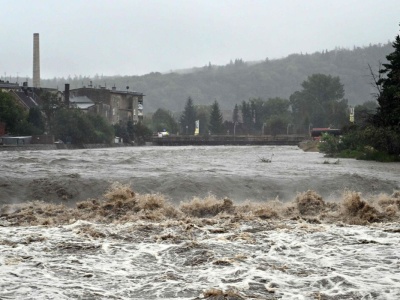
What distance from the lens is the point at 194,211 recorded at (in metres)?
19.0

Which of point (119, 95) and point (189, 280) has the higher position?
point (119, 95)

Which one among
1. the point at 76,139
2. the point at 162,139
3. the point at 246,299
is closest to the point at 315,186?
the point at 246,299

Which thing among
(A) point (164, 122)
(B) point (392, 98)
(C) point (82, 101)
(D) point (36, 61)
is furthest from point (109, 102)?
(B) point (392, 98)

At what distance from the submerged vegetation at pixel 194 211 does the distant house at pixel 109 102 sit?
371 ft

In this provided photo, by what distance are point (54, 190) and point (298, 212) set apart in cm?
887

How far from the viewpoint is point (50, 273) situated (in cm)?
1088

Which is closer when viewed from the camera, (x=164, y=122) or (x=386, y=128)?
(x=386, y=128)

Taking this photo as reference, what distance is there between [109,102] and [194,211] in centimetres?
13262

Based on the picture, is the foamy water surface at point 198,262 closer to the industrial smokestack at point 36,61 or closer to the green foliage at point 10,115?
the green foliage at point 10,115

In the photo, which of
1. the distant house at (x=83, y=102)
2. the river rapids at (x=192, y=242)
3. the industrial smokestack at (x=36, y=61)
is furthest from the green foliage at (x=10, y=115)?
the river rapids at (x=192, y=242)

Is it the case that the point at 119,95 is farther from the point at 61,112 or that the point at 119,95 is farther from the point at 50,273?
the point at 50,273

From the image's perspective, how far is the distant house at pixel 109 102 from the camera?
465 feet

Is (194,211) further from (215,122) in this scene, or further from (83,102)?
(215,122)

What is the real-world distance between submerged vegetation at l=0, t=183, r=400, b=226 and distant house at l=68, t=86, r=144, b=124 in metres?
113
